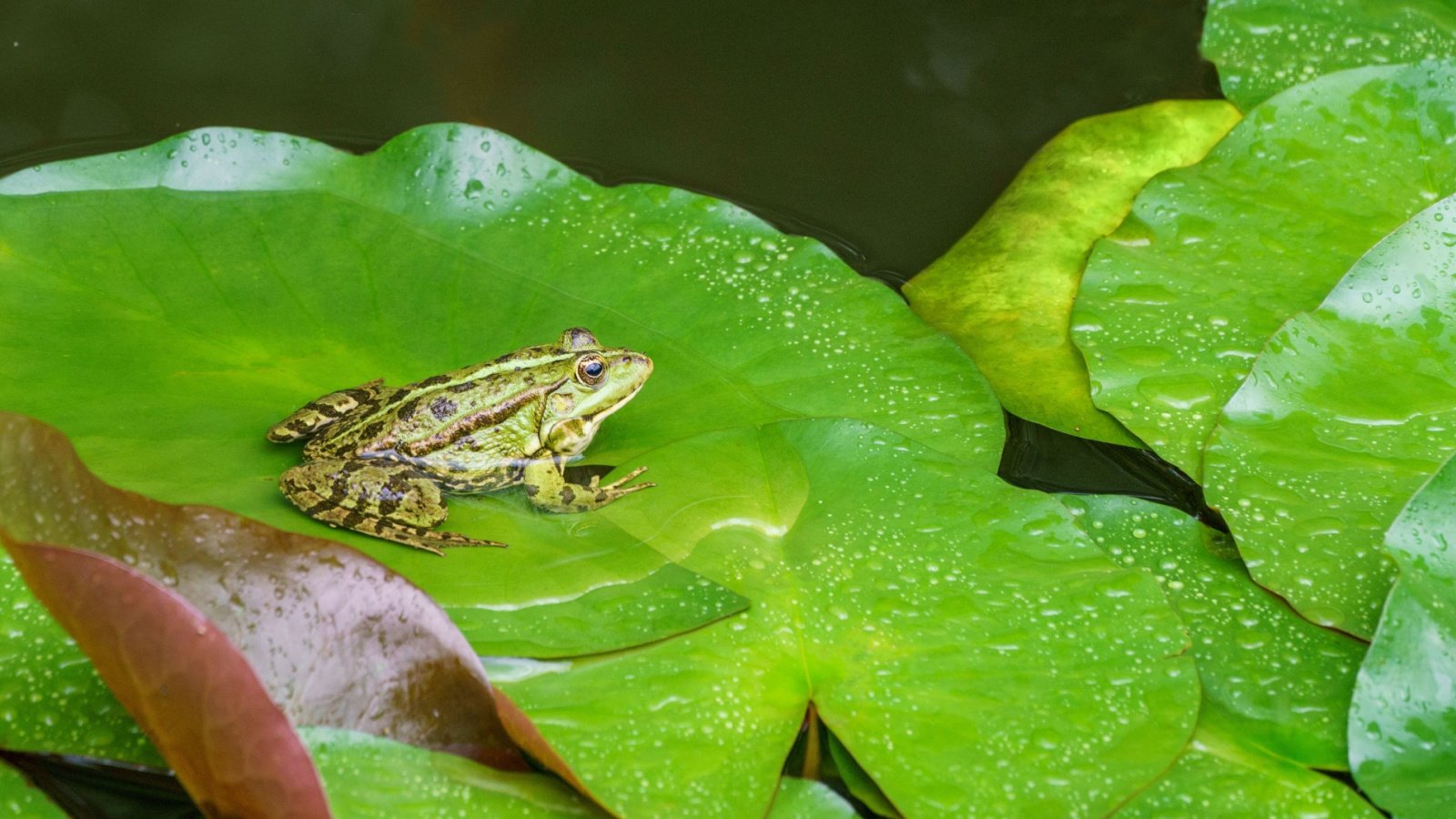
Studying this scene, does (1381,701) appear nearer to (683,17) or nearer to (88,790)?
(88,790)

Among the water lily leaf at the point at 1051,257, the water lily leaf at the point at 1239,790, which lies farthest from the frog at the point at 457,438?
the water lily leaf at the point at 1239,790

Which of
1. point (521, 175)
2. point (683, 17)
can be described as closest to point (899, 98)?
point (683, 17)

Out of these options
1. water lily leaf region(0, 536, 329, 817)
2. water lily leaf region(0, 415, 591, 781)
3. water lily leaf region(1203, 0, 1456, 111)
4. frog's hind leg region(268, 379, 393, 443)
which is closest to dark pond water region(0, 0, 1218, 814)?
water lily leaf region(1203, 0, 1456, 111)

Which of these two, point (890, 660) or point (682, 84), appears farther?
point (682, 84)

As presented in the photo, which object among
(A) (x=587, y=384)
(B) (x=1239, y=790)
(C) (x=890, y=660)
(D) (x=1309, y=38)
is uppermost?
(D) (x=1309, y=38)

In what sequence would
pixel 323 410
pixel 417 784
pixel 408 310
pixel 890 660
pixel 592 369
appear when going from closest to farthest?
1. pixel 417 784
2. pixel 890 660
3. pixel 323 410
4. pixel 592 369
5. pixel 408 310

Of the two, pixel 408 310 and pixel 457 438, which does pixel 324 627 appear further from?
pixel 408 310

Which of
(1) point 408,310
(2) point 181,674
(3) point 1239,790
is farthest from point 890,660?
(1) point 408,310
